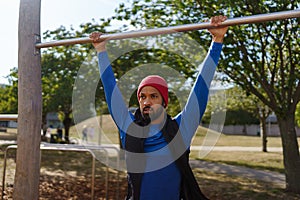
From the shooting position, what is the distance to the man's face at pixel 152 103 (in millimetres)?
2174

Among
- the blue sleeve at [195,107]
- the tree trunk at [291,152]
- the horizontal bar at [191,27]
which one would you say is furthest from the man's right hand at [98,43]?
the tree trunk at [291,152]

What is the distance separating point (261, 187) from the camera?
8078mm

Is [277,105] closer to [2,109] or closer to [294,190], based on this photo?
[294,190]

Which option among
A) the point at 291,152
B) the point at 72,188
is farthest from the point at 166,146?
the point at 72,188

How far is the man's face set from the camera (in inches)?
85.6

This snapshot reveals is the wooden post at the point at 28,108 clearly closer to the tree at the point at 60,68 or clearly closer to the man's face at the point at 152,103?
the man's face at the point at 152,103

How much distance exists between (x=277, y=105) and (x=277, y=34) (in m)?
1.36

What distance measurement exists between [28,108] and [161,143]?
4.98 feet

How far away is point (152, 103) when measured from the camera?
2.17 metres

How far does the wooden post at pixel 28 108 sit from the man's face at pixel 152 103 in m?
1.39

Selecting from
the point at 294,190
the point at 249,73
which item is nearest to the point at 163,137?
the point at 249,73

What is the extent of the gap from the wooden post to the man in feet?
4.12

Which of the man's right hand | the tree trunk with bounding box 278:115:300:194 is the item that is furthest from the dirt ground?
the man's right hand

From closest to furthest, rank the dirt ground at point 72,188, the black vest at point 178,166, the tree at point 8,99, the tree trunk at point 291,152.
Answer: the black vest at point 178,166, the dirt ground at point 72,188, the tree trunk at point 291,152, the tree at point 8,99
